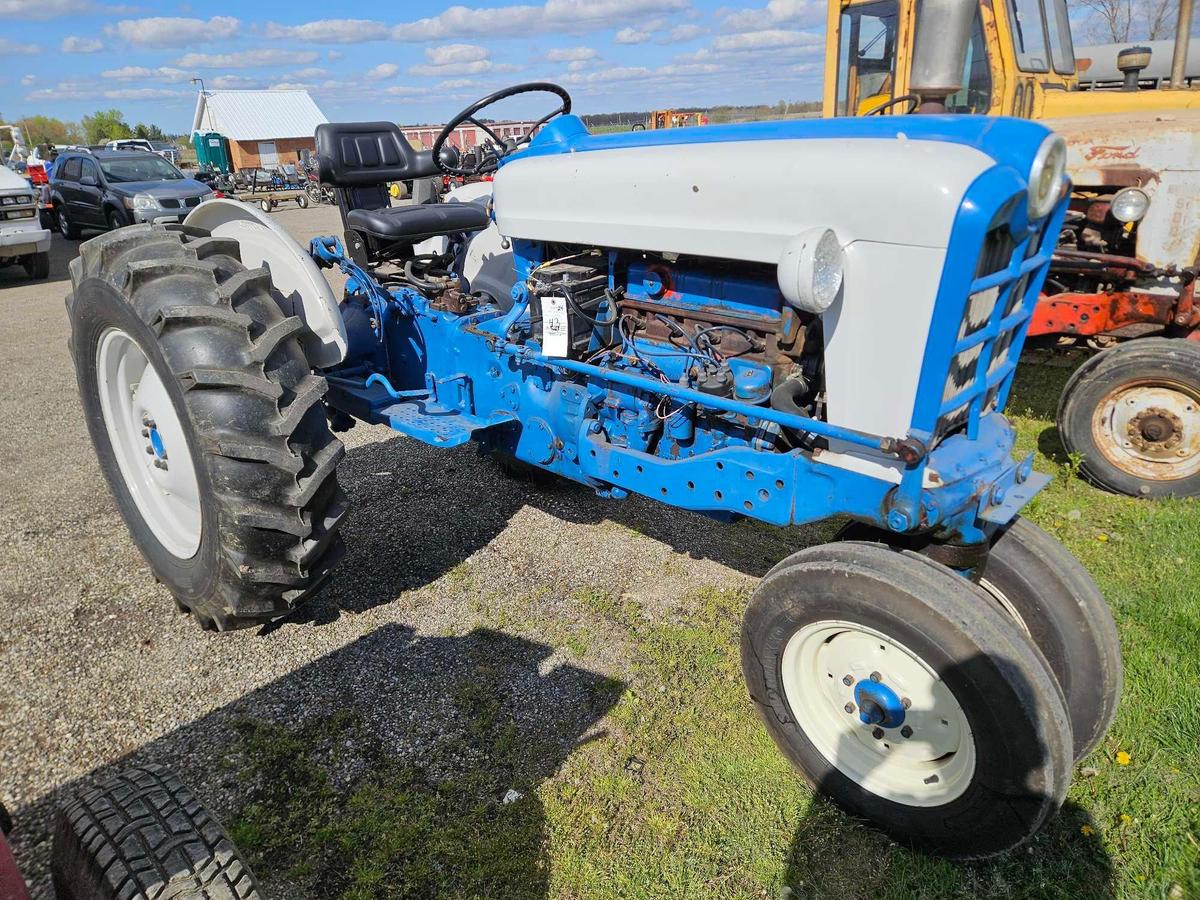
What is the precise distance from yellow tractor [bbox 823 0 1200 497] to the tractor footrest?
2112 millimetres

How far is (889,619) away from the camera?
74.2 inches

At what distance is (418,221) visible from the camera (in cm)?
363

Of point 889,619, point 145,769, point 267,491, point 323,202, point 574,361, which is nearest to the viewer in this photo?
point 145,769

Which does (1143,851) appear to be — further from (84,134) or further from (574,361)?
(84,134)

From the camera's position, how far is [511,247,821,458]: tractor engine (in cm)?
231

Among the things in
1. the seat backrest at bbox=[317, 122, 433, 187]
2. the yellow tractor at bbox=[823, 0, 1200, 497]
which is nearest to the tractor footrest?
the seat backrest at bbox=[317, 122, 433, 187]

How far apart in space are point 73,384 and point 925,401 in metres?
6.30

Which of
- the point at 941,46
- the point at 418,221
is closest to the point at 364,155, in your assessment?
the point at 418,221

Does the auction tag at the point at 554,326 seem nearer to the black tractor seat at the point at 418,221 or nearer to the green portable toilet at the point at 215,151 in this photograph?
the black tractor seat at the point at 418,221

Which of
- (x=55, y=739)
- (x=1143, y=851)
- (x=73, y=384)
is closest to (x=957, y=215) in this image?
(x=1143, y=851)

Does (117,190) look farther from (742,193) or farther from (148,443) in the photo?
(742,193)

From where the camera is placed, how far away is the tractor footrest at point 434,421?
2904 mm

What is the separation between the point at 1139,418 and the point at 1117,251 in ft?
3.50

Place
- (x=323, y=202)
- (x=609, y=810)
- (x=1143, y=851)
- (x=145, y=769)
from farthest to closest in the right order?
1. (x=323, y=202)
2. (x=609, y=810)
3. (x=1143, y=851)
4. (x=145, y=769)
